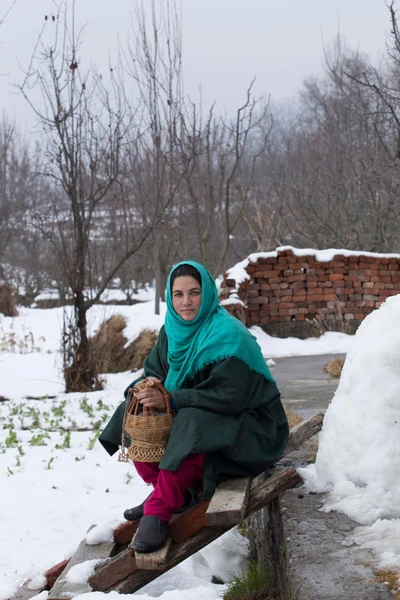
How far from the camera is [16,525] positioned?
3484 mm

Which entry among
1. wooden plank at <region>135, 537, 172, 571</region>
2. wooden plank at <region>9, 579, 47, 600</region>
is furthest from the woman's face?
wooden plank at <region>9, 579, 47, 600</region>

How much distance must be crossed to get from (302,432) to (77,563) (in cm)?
120

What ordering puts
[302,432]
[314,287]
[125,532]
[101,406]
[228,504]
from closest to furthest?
[228,504] → [125,532] → [302,432] → [101,406] → [314,287]

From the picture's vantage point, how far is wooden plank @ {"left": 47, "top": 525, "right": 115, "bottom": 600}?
2.31 m

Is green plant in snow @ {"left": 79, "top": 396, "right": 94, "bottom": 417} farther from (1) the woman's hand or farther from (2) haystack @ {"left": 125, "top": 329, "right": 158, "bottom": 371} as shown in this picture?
(1) the woman's hand

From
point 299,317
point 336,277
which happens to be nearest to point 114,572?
point 299,317

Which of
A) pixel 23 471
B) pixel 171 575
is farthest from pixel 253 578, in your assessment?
pixel 23 471

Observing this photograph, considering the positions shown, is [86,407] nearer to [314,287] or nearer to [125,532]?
[125,532]

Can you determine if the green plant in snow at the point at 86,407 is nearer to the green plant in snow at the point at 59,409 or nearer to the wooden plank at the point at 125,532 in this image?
the green plant in snow at the point at 59,409

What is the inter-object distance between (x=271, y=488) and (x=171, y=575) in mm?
796

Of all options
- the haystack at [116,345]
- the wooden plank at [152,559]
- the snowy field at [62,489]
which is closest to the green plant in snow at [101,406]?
the snowy field at [62,489]

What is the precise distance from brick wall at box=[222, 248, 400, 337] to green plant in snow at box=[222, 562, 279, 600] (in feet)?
28.1

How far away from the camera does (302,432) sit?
10.1 feet

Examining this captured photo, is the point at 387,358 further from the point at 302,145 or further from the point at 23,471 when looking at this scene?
the point at 302,145
